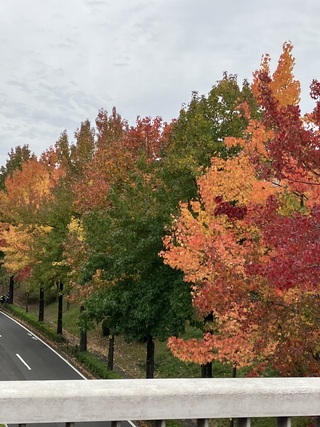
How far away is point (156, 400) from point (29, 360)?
85.8ft

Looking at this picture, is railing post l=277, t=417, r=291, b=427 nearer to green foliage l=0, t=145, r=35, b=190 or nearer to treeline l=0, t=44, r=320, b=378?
treeline l=0, t=44, r=320, b=378

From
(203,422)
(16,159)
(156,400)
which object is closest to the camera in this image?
(156,400)

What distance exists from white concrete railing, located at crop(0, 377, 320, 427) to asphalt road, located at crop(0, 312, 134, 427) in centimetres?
1583

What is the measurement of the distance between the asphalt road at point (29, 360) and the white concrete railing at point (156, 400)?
51.9ft

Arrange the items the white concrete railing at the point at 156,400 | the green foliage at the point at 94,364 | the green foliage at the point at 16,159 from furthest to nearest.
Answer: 1. the green foliage at the point at 16,159
2. the green foliage at the point at 94,364
3. the white concrete railing at the point at 156,400

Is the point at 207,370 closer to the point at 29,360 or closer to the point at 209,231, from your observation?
the point at 209,231

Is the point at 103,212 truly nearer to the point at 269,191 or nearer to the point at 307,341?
the point at 269,191

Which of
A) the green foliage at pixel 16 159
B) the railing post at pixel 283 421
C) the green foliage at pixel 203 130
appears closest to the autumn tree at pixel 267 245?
the green foliage at pixel 203 130

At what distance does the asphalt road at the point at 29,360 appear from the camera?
76.4 feet

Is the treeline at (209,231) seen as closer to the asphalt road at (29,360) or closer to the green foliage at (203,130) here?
the green foliage at (203,130)

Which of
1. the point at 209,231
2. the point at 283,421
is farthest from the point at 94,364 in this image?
the point at 283,421

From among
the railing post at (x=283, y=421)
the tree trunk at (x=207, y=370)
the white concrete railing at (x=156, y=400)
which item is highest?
the white concrete railing at (x=156, y=400)

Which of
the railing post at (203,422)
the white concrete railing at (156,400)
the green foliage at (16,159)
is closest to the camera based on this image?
the white concrete railing at (156,400)

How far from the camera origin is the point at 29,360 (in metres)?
26.6
